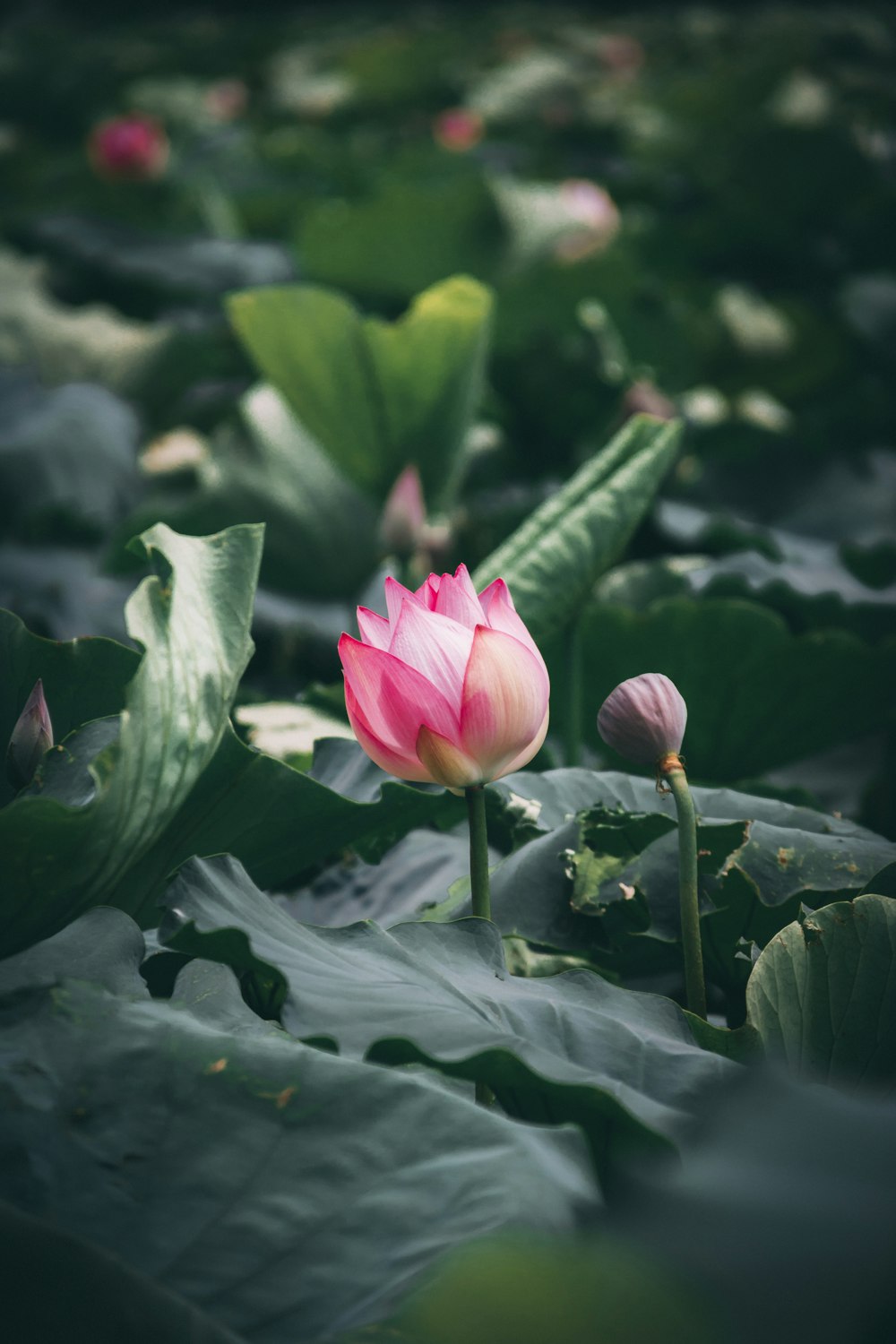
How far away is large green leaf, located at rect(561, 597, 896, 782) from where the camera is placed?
89 centimetres

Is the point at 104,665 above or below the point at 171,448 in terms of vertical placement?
above

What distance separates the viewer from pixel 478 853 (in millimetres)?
559

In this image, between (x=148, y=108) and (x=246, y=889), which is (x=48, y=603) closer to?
(x=246, y=889)

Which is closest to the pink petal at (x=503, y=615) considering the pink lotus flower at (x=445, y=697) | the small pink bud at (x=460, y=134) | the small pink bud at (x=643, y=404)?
the pink lotus flower at (x=445, y=697)

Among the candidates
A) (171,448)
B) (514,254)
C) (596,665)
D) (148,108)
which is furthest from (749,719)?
(148,108)

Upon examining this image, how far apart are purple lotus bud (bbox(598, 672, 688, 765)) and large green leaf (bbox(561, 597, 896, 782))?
1.15 ft

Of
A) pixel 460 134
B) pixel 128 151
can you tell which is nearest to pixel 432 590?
pixel 128 151

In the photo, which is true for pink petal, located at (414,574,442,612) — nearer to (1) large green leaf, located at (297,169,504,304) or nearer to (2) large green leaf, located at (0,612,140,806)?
(2) large green leaf, located at (0,612,140,806)

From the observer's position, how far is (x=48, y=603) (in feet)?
3.75

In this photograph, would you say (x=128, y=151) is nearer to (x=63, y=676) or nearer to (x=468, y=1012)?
(x=63, y=676)

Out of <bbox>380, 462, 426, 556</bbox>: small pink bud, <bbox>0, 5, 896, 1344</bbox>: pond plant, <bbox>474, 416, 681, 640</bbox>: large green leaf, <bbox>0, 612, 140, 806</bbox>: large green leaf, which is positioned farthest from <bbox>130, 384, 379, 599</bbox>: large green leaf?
<bbox>0, 612, 140, 806</bbox>: large green leaf

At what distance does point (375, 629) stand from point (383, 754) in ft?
0.24

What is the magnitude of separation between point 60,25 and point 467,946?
29.5 feet

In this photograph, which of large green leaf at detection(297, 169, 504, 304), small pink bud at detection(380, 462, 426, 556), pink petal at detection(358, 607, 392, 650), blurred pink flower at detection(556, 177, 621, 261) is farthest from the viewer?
blurred pink flower at detection(556, 177, 621, 261)
